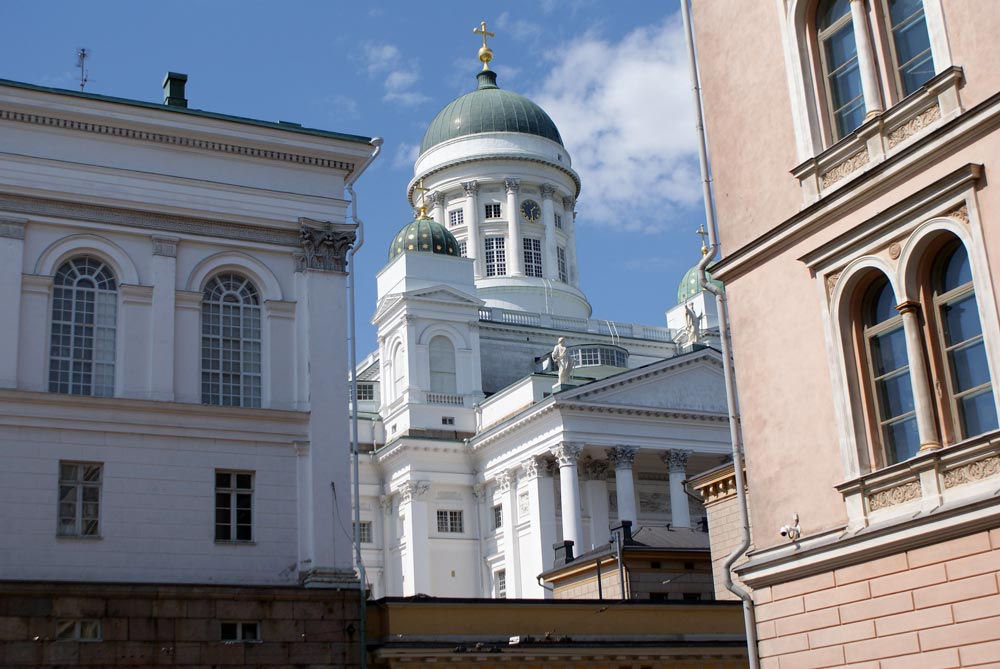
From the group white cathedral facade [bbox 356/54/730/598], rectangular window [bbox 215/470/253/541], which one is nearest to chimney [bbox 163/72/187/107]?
rectangular window [bbox 215/470/253/541]

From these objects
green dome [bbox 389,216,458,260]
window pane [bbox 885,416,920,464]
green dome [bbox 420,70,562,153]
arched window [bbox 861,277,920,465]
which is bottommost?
window pane [bbox 885,416,920,464]

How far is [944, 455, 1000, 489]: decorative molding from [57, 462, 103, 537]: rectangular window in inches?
627

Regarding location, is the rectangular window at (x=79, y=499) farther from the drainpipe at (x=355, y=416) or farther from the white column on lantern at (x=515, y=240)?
the white column on lantern at (x=515, y=240)

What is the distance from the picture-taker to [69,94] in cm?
2611

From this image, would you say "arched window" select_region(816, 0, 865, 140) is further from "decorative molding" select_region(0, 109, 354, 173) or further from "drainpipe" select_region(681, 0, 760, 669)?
"decorative molding" select_region(0, 109, 354, 173)

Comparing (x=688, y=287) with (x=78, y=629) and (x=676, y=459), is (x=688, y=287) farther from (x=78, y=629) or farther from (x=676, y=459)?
(x=78, y=629)

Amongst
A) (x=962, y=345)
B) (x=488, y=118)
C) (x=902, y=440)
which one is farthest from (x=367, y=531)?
(x=962, y=345)

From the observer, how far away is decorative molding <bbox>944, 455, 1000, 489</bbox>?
13.6 m

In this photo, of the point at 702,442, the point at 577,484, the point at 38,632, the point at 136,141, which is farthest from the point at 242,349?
the point at 702,442

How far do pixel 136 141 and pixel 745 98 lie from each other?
13620 mm

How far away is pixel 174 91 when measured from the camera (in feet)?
95.4

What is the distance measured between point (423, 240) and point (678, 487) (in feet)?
60.4

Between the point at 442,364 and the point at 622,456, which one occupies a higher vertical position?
the point at 442,364

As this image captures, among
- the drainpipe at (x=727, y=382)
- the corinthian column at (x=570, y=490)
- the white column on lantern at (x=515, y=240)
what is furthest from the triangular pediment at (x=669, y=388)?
the drainpipe at (x=727, y=382)
